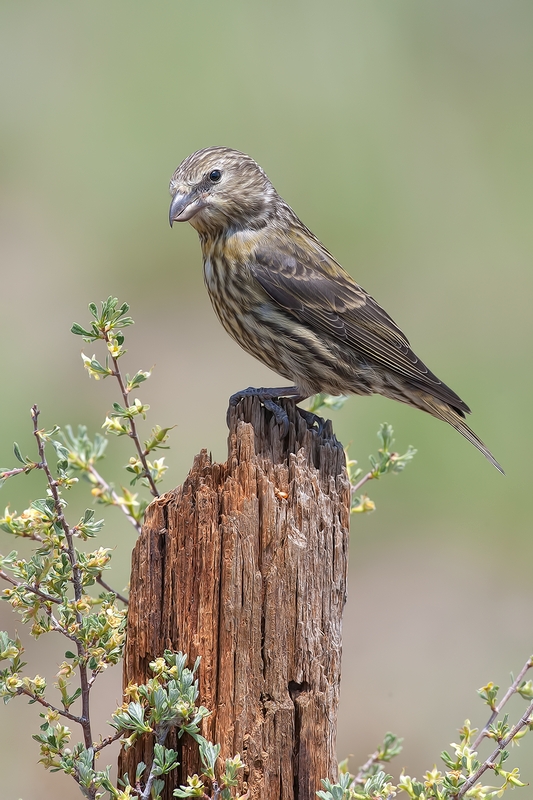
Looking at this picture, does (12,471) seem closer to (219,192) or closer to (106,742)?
(106,742)

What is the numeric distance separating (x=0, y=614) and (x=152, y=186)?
620cm

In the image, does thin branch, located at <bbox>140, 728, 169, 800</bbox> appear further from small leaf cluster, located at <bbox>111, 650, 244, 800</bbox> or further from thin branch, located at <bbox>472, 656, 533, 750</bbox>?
thin branch, located at <bbox>472, 656, 533, 750</bbox>

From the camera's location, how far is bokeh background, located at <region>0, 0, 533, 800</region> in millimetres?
8062

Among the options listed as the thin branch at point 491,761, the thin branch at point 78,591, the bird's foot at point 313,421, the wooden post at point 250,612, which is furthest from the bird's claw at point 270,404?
the thin branch at point 491,761

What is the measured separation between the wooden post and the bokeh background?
346cm

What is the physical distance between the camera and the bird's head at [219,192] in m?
5.04

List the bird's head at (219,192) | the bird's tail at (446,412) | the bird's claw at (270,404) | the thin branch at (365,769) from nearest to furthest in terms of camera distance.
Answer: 1. the bird's claw at (270,404)
2. the thin branch at (365,769)
3. the bird's head at (219,192)
4. the bird's tail at (446,412)

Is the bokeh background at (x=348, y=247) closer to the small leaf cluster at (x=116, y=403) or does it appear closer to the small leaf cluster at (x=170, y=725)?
the small leaf cluster at (x=116, y=403)

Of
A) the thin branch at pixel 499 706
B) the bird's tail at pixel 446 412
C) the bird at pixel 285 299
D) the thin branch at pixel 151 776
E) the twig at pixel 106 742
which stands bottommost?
the thin branch at pixel 151 776

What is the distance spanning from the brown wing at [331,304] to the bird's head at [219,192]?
202 mm

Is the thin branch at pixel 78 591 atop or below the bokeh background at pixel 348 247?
below

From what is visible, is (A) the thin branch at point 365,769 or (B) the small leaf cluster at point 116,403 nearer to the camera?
(B) the small leaf cluster at point 116,403

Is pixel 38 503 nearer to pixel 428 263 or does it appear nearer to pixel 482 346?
pixel 482 346

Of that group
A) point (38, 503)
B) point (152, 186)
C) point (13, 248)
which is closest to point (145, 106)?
point (152, 186)
